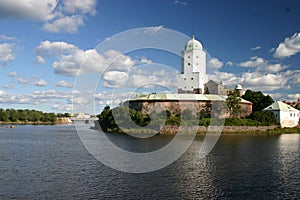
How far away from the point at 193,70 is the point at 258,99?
15.8m

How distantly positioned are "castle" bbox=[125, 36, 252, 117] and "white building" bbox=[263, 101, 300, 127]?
5236 mm

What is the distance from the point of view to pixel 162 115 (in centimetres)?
5644

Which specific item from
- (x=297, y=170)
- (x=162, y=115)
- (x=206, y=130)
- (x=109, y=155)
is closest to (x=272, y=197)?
(x=297, y=170)

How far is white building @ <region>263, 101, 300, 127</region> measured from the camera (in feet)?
198

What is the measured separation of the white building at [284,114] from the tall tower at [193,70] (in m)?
15.3

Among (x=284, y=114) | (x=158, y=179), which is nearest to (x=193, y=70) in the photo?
(x=284, y=114)

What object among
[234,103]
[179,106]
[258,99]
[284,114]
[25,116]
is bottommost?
[284,114]

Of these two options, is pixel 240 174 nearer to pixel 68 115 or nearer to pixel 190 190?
pixel 190 190

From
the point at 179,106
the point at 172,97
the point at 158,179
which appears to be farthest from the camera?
the point at 172,97

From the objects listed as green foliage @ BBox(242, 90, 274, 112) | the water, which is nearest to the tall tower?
green foliage @ BBox(242, 90, 274, 112)

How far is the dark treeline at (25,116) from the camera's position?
126m

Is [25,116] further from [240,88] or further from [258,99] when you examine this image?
[258,99]

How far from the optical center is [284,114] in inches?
2409

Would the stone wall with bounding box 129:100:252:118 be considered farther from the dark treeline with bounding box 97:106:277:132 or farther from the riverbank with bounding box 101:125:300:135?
the riverbank with bounding box 101:125:300:135
